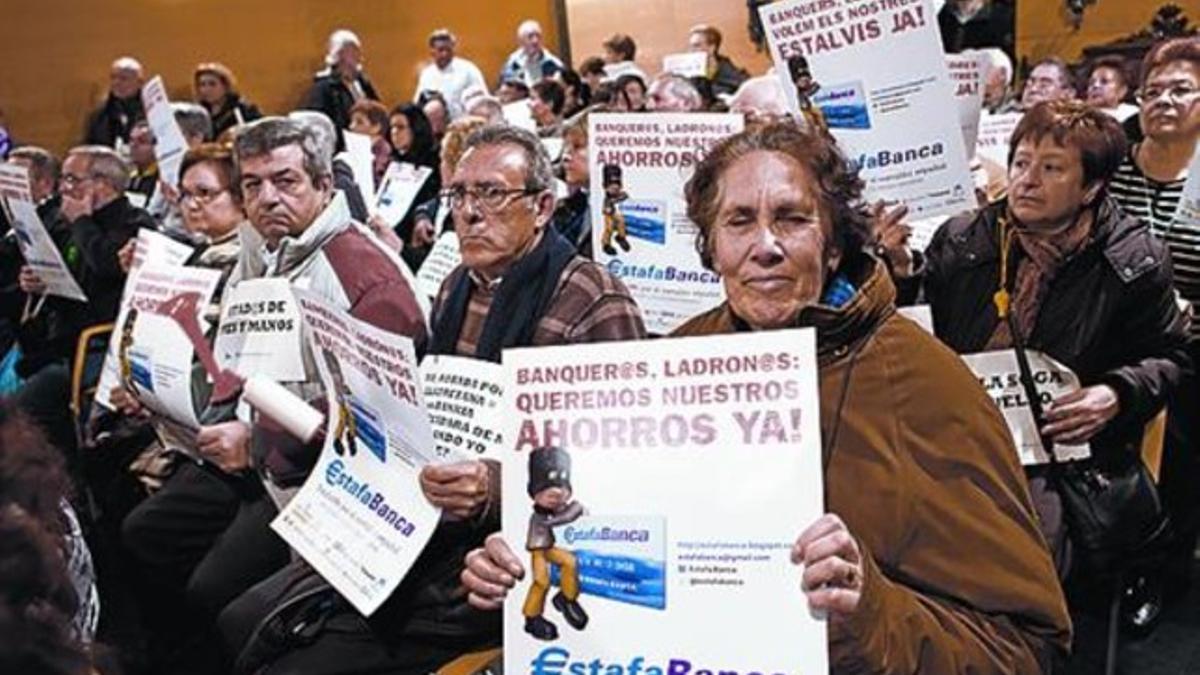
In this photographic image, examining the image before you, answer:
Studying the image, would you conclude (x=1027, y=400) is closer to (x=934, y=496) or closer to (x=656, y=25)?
(x=934, y=496)

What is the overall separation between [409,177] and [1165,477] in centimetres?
371

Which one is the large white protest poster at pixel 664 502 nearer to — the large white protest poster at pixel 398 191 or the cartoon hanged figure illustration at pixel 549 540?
the cartoon hanged figure illustration at pixel 549 540

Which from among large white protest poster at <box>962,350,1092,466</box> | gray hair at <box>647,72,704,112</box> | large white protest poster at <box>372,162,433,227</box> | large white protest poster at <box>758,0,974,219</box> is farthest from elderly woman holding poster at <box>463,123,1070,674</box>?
large white protest poster at <box>372,162,433,227</box>

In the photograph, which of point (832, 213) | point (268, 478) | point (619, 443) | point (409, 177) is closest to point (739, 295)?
point (832, 213)

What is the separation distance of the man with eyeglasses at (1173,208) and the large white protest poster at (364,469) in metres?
2.17

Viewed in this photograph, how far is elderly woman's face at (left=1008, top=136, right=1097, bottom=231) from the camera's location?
118 inches

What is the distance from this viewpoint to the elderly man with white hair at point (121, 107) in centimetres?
970

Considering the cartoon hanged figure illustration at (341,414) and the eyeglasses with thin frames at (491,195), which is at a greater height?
A: the eyeglasses with thin frames at (491,195)

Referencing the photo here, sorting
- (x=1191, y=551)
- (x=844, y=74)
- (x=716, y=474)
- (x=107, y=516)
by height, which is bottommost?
(x=1191, y=551)

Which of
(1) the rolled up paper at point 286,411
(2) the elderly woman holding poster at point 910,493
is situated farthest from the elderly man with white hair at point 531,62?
(2) the elderly woman holding poster at point 910,493

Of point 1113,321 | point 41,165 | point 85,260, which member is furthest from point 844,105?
point 41,165

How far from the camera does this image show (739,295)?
201cm

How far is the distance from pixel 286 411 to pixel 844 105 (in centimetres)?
162

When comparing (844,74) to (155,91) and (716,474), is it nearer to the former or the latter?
(716,474)
